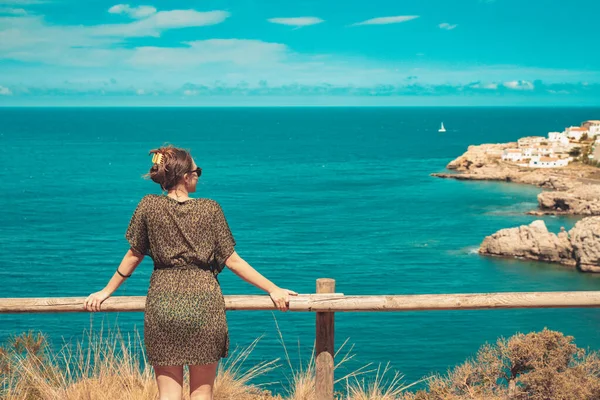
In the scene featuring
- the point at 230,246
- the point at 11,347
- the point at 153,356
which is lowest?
the point at 11,347

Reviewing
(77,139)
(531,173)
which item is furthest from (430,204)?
(77,139)

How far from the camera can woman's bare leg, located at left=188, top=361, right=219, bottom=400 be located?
3959mm

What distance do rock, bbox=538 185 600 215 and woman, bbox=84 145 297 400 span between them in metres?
64.8

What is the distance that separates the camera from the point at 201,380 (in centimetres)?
399

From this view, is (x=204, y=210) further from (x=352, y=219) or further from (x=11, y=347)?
(x=352, y=219)

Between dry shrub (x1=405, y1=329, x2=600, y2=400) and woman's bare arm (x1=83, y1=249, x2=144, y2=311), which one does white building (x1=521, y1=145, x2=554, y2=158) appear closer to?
dry shrub (x1=405, y1=329, x2=600, y2=400)

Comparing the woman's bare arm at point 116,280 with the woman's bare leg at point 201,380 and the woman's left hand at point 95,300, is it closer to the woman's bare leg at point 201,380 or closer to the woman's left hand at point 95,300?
the woman's left hand at point 95,300

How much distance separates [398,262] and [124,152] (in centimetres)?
8982

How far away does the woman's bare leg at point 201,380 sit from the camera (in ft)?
13.0

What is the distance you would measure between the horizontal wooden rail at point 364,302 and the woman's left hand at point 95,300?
0.09 meters

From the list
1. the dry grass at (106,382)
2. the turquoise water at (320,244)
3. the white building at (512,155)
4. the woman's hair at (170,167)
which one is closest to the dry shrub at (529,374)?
the dry grass at (106,382)

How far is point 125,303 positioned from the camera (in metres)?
4.51

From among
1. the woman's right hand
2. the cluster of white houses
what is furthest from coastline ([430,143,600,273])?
the woman's right hand

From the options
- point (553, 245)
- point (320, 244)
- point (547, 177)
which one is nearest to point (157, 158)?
point (553, 245)
